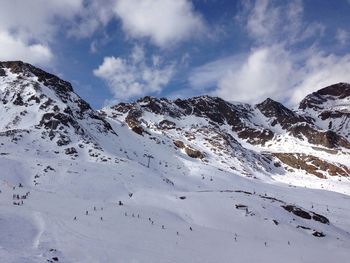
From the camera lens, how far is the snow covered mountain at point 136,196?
15.0 m

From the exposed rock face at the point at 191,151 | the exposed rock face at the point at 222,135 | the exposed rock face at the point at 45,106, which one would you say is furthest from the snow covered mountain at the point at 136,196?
the exposed rock face at the point at 222,135

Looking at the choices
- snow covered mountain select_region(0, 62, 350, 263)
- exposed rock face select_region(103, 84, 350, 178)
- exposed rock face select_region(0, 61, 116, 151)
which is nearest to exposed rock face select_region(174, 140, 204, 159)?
exposed rock face select_region(103, 84, 350, 178)

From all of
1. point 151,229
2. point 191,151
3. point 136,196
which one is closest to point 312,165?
point 191,151

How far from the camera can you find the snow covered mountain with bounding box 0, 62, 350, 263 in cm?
1497

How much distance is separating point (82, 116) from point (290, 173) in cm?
7171

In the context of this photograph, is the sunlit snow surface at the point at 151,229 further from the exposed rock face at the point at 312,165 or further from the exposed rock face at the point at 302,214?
the exposed rock face at the point at 312,165

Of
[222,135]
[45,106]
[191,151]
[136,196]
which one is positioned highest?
[222,135]

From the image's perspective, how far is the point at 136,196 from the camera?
37781 millimetres

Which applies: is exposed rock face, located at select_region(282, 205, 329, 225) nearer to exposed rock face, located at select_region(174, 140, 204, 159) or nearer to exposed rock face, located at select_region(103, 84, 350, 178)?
exposed rock face, located at select_region(103, 84, 350, 178)

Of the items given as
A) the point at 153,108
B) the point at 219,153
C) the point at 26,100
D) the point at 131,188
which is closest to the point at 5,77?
the point at 26,100

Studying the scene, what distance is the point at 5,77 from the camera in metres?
102

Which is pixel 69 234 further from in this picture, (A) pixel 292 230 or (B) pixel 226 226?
(A) pixel 292 230

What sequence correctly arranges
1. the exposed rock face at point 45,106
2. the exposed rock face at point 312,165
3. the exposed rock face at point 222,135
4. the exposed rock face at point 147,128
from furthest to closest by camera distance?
the exposed rock face at point 312,165, the exposed rock face at point 222,135, the exposed rock face at point 147,128, the exposed rock face at point 45,106

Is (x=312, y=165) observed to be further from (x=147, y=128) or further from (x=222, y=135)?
(x=147, y=128)
